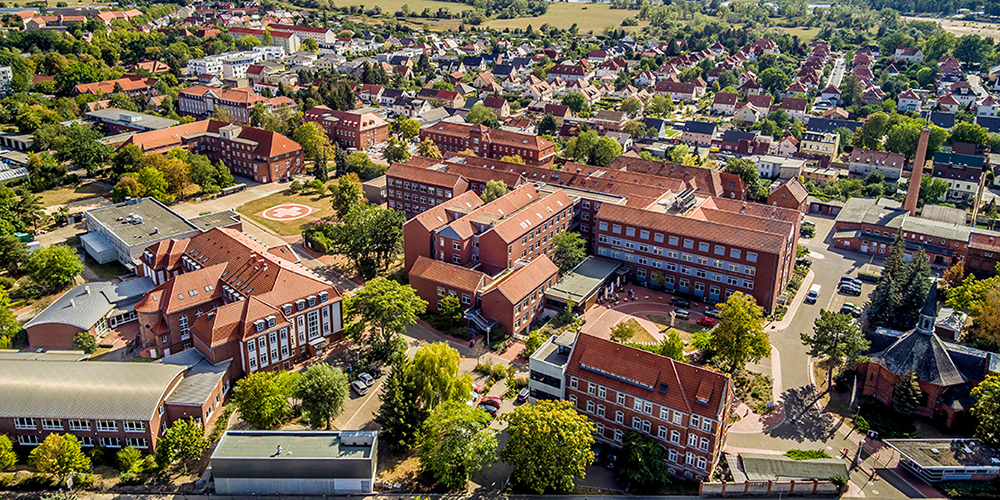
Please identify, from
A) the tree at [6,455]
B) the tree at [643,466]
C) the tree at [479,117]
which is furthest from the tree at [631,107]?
the tree at [6,455]

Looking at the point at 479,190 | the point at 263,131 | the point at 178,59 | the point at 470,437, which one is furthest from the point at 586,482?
the point at 178,59

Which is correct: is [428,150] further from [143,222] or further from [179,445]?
[179,445]

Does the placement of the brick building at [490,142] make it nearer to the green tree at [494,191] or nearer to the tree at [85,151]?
the green tree at [494,191]

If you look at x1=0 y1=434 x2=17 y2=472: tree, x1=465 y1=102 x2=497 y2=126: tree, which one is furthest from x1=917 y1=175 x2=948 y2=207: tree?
x1=0 y1=434 x2=17 y2=472: tree

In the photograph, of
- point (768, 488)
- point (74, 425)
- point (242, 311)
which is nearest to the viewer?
point (768, 488)

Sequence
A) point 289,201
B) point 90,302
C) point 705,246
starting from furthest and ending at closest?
point 289,201 → point 705,246 → point 90,302

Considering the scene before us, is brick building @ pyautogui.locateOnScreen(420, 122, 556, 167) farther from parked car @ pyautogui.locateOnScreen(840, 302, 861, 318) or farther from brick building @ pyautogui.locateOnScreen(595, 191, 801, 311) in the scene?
parked car @ pyautogui.locateOnScreen(840, 302, 861, 318)

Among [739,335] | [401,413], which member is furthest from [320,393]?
[739,335]
